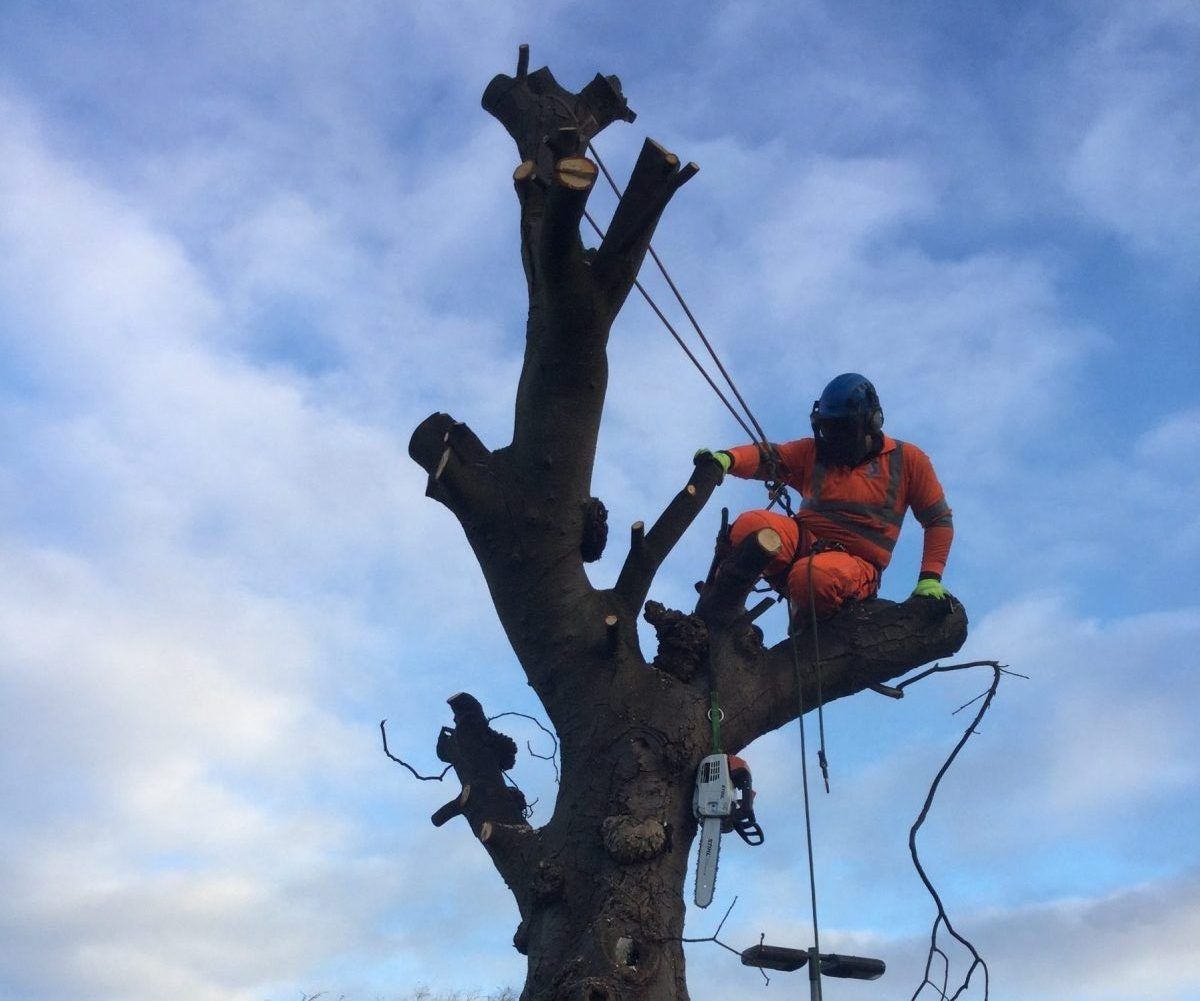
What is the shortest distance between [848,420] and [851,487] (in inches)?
11.2

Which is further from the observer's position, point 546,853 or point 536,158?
point 536,158

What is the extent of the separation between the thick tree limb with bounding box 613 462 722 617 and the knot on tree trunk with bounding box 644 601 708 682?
15cm

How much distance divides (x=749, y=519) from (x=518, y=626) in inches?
40.7

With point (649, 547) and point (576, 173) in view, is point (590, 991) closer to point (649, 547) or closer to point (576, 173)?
point (649, 547)

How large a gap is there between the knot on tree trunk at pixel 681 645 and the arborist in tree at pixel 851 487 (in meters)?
0.57

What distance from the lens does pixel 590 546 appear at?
4.66 m

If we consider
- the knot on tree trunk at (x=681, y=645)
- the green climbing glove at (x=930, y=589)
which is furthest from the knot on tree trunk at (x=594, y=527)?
the green climbing glove at (x=930, y=589)

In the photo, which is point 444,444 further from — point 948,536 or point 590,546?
point 948,536

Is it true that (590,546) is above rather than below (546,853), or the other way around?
above

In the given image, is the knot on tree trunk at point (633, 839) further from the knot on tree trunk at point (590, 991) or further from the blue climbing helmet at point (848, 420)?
the blue climbing helmet at point (848, 420)

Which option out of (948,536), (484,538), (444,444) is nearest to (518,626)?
(484,538)

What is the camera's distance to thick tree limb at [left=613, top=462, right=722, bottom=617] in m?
4.69

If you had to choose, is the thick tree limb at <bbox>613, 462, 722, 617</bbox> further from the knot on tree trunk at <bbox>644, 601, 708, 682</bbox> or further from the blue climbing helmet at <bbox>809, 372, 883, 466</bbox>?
the blue climbing helmet at <bbox>809, 372, 883, 466</bbox>

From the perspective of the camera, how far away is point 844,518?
17.4 feet
